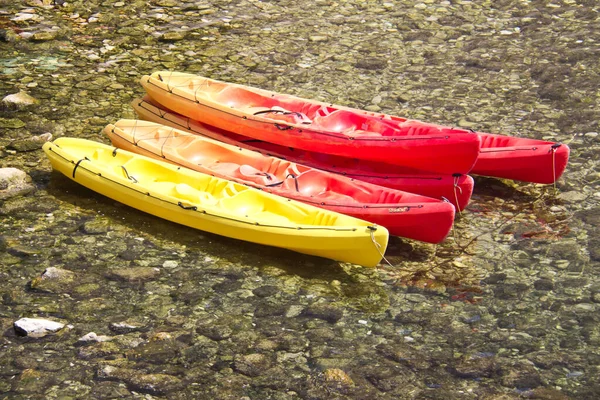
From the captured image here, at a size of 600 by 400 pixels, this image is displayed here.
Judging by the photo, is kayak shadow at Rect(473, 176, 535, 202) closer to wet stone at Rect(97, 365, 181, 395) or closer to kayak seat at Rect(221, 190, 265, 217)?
kayak seat at Rect(221, 190, 265, 217)

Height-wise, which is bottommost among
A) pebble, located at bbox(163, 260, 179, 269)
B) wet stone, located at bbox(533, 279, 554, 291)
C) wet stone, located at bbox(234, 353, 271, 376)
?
pebble, located at bbox(163, 260, 179, 269)

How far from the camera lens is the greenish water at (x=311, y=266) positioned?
216 inches

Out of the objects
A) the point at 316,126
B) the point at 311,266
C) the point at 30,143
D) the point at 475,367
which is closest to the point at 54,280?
the point at 311,266

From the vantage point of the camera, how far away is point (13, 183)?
7.54 m

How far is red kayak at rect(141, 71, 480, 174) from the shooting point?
269 inches

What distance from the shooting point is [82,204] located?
735 centimetres

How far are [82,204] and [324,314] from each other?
2.51m

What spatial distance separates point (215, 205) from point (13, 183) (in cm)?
203

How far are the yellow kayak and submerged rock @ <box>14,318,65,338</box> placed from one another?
1.41m

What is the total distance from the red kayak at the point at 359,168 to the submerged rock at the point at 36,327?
2436 mm

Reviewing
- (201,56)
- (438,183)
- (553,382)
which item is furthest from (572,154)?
(201,56)

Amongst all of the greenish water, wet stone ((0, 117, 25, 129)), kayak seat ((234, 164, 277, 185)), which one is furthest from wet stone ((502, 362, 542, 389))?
wet stone ((0, 117, 25, 129))

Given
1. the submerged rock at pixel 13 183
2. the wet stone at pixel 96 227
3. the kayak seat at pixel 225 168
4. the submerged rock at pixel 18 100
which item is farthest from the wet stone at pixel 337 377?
the submerged rock at pixel 18 100

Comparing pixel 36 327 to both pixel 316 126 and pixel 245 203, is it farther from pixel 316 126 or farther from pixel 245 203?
pixel 316 126
